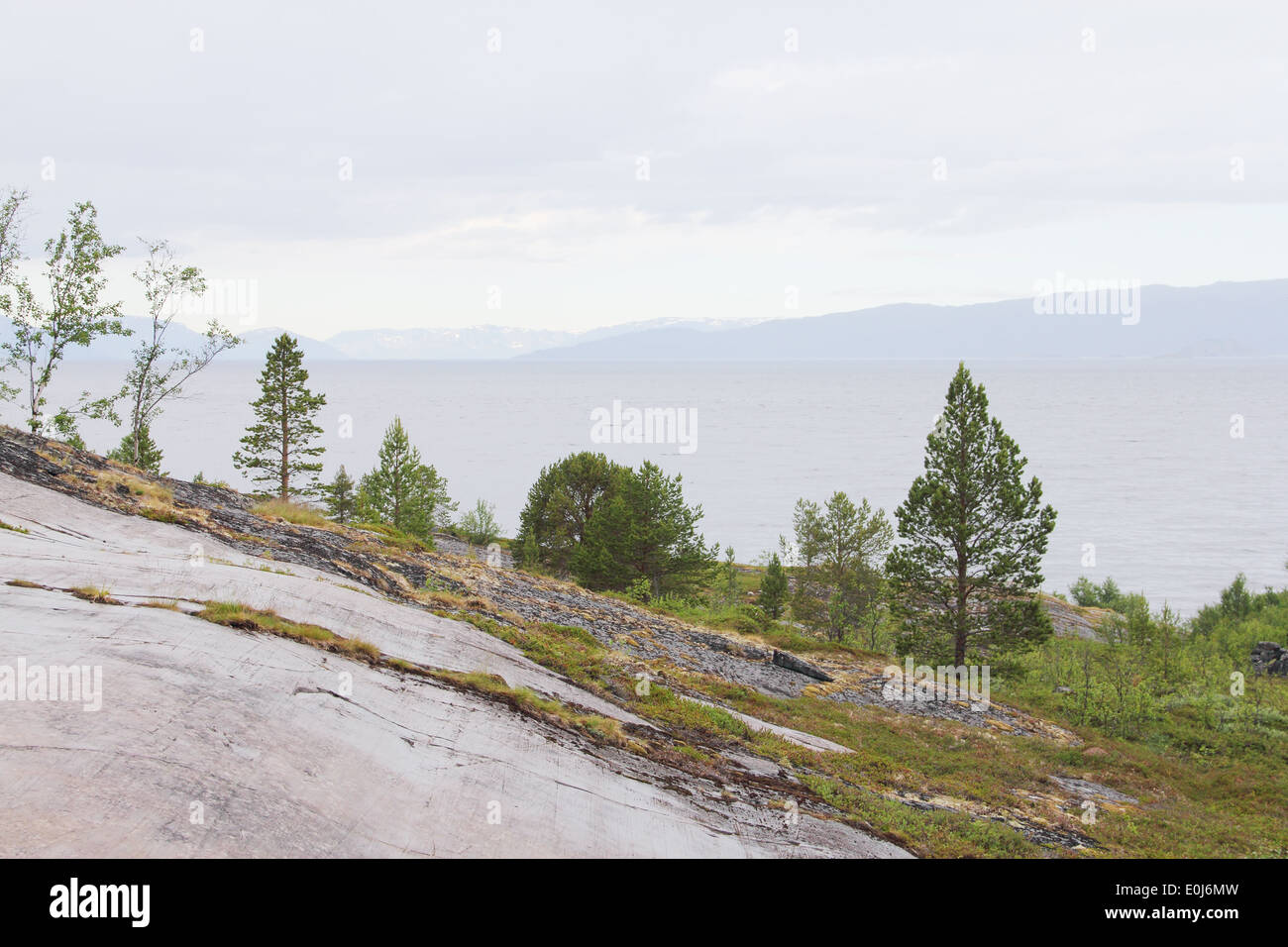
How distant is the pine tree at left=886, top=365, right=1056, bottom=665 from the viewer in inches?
1168

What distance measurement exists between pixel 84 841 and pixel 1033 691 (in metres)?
36.0

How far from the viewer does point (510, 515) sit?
349 feet

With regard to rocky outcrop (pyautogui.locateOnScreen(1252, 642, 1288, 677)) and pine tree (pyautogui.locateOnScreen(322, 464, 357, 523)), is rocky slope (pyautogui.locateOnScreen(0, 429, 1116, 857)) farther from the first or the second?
pine tree (pyautogui.locateOnScreen(322, 464, 357, 523))

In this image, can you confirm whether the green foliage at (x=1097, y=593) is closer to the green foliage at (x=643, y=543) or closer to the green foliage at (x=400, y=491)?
the green foliage at (x=643, y=543)

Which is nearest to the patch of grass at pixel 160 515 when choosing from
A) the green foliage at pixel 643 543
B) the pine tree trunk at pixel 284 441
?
the green foliage at pixel 643 543

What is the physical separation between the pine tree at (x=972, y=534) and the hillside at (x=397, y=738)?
23.0 feet

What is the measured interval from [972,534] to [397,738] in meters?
26.2

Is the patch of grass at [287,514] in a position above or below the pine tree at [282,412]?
below

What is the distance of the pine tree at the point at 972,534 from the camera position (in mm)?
29656

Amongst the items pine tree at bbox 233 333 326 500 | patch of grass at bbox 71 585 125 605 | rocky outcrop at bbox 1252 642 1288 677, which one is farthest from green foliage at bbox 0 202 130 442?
rocky outcrop at bbox 1252 642 1288 677

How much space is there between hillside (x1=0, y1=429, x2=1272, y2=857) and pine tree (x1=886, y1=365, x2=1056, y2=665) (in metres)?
7.00

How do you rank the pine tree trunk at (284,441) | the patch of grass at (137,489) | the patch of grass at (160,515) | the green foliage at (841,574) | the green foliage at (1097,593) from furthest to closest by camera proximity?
the green foliage at (1097,593) < the green foliage at (841,574) < the pine tree trunk at (284,441) < the patch of grass at (137,489) < the patch of grass at (160,515)

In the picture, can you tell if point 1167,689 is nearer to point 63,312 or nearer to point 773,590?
point 773,590
